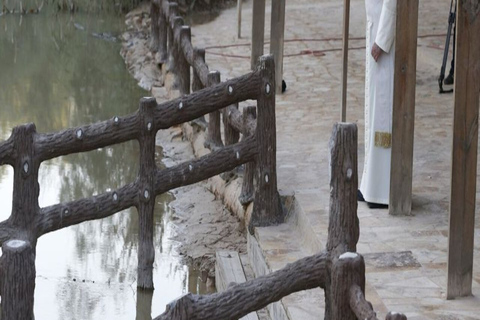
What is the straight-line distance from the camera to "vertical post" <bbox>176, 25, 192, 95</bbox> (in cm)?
1123

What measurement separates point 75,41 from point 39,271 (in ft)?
30.5

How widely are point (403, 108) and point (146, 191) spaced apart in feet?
5.29

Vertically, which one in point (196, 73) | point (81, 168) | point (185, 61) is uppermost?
point (196, 73)

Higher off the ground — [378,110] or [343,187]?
[343,187]

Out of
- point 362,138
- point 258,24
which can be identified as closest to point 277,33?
point 258,24

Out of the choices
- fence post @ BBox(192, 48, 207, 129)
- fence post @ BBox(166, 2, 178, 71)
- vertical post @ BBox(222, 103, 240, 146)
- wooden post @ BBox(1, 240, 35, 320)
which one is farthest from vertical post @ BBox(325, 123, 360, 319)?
fence post @ BBox(166, 2, 178, 71)

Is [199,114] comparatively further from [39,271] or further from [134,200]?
[39,271]

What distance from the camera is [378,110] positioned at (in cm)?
706

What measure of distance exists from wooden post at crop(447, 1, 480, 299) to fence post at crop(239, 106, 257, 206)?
86.0 inches

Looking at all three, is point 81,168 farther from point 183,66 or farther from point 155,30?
point 155,30

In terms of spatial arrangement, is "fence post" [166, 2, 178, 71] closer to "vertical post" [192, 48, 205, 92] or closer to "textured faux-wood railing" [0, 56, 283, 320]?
"vertical post" [192, 48, 205, 92]

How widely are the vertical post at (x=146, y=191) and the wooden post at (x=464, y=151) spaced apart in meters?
2.05

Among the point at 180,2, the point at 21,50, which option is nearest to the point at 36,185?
the point at 21,50

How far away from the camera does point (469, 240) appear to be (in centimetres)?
565
